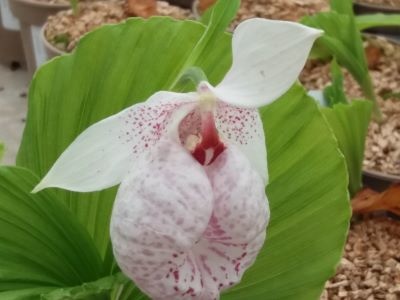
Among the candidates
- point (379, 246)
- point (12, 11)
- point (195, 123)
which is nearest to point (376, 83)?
point (379, 246)

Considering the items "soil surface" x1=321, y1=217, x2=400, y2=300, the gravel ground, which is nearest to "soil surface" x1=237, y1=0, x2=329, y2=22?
the gravel ground

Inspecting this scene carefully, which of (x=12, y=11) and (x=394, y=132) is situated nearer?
(x=394, y=132)

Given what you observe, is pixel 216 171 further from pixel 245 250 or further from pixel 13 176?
pixel 13 176

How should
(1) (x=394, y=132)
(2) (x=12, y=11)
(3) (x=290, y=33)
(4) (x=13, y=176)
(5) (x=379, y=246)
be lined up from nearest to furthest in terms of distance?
(3) (x=290, y=33) < (4) (x=13, y=176) < (5) (x=379, y=246) < (1) (x=394, y=132) < (2) (x=12, y=11)

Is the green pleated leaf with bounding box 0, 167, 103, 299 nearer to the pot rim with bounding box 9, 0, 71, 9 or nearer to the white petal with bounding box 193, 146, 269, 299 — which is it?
the white petal with bounding box 193, 146, 269, 299

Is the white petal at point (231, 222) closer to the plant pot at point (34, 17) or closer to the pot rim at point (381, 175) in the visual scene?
the pot rim at point (381, 175)

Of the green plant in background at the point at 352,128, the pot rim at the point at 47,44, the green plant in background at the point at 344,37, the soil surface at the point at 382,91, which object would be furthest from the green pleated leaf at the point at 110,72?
the pot rim at the point at 47,44

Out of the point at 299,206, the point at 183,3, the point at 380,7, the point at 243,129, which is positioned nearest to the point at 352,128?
the point at 299,206
